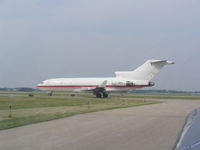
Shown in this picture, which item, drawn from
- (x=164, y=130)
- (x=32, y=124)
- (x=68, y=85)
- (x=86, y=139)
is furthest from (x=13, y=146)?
(x=68, y=85)

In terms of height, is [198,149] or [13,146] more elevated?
[198,149]

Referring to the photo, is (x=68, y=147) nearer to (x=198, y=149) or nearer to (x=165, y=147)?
(x=165, y=147)

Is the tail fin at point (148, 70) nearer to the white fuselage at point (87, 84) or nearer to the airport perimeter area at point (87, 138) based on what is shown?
the white fuselage at point (87, 84)

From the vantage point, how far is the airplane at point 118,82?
51750 millimetres

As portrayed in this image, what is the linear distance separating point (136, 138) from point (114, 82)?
140 ft

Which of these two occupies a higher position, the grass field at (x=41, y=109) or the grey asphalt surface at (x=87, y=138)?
the grass field at (x=41, y=109)

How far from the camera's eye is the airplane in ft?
170

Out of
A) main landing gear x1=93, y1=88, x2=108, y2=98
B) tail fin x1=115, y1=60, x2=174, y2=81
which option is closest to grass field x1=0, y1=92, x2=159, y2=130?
main landing gear x1=93, y1=88, x2=108, y2=98

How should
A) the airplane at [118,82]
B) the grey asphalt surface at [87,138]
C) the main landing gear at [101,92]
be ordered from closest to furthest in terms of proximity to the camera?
the grey asphalt surface at [87,138] < the main landing gear at [101,92] < the airplane at [118,82]

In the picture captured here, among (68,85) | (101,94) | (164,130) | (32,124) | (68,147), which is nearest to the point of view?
(68,147)

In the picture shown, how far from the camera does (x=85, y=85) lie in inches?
2130

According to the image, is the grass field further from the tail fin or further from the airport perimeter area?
the tail fin

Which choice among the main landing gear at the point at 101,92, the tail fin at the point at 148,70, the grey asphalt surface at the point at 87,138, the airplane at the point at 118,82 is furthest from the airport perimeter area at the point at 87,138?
the tail fin at the point at 148,70

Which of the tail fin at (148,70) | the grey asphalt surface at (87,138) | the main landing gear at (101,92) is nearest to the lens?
the grey asphalt surface at (87,138)
